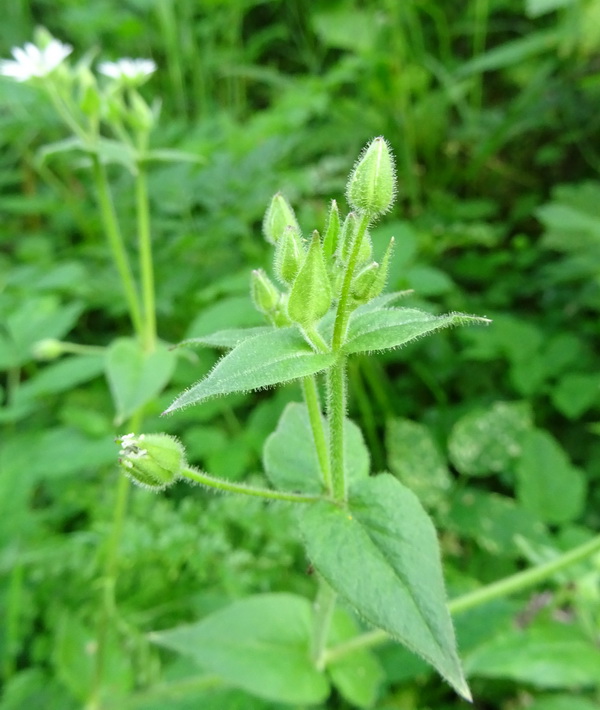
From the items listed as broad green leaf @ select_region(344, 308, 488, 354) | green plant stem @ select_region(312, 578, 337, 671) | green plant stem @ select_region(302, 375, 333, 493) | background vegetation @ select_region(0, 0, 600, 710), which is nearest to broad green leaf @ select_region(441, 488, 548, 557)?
background vegetation @ select_region(0, 0, 600, 710)

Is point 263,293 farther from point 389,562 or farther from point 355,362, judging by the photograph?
point 355,362

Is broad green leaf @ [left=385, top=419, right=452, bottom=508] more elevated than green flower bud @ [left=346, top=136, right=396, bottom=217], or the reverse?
green flower bud @ [left=346, top=136, right=396, bottom=217]

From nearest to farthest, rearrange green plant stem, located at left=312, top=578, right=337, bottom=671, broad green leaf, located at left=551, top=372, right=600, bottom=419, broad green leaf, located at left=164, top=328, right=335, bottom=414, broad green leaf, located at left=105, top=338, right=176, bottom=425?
broad green leaf, located at left=164, top=328, right=335, bottom=414, green plant stem, located at left=312, top=578, right=337, bottom=671, broad green leaf, located at left=105, top=338, right=176, bottom=425, broad green leaf, located at left=551, top=372, right=600, bottom=419

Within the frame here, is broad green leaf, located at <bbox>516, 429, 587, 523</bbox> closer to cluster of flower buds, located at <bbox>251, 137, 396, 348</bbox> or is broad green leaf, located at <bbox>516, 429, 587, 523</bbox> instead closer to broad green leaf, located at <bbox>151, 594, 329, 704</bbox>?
broad green leaf, located at <bbox>151, 594, 329, 704</bbox>

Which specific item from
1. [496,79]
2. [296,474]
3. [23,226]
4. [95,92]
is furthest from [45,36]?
[496,79]

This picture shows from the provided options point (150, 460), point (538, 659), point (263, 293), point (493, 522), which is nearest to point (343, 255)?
point (263, 293)

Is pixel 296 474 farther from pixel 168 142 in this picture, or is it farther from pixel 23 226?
pixel 23 226
